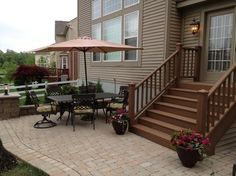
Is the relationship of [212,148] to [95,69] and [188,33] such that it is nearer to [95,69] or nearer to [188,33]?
[188,33]

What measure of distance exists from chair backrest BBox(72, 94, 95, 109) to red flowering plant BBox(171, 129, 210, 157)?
277 centimetres

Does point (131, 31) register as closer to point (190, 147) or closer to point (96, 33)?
point (96, 33)

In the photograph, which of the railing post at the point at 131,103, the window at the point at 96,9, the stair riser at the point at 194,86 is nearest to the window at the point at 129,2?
the window at the point at 96,9

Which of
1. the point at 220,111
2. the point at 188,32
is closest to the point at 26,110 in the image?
the point at 188,32

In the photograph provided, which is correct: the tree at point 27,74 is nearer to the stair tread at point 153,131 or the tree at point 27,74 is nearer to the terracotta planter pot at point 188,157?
the stair tread at point 153,131

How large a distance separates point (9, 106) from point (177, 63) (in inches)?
202

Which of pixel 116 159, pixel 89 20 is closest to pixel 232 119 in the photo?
pixel 116 159

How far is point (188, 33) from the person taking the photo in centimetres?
747

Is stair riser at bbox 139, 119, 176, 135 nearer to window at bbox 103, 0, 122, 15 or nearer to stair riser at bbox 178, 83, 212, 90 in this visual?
stair riser at bbox 178, 83, 212, 90

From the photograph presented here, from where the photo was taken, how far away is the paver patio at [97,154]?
384cm

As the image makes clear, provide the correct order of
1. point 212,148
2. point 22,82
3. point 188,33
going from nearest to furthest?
point 212,148 → point 188,33 → point 22,82

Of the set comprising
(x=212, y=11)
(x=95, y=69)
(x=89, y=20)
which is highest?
(x=89, y=20)

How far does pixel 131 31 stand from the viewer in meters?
9.13

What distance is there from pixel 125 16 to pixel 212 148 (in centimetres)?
643
